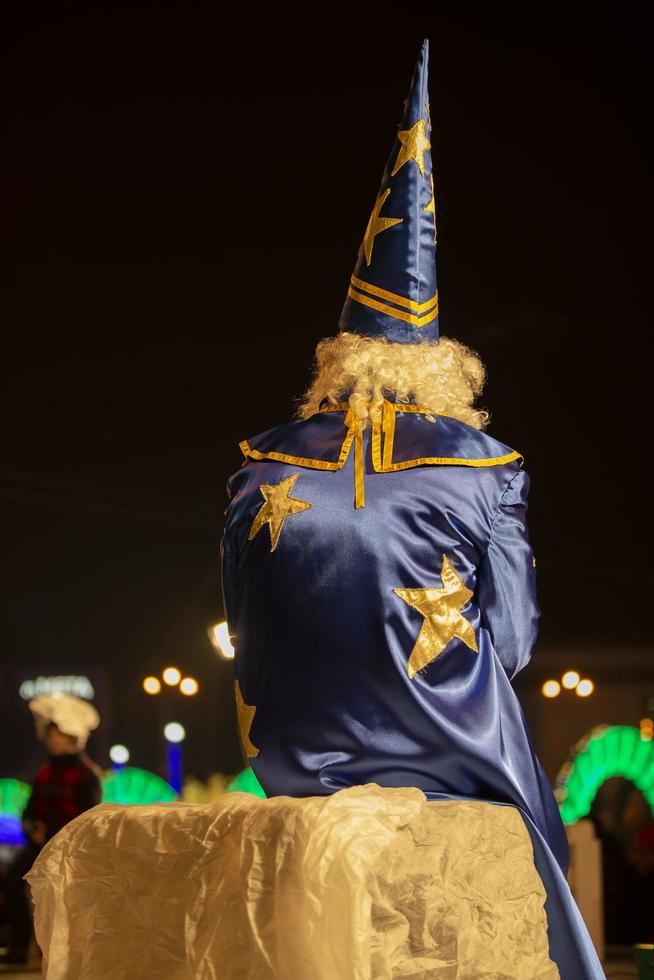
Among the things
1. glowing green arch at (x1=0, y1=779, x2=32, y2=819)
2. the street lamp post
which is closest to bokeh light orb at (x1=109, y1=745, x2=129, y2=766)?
the street lamp post

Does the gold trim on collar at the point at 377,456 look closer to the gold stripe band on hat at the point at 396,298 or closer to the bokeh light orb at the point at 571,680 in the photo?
the gold stripe band on hat at the point at 396,298

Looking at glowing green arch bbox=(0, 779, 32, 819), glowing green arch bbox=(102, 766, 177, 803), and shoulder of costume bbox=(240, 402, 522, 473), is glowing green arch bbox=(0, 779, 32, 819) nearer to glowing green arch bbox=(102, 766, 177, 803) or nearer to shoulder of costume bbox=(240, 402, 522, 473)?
glowing green arch bbox=(102, 766, 177, 803)

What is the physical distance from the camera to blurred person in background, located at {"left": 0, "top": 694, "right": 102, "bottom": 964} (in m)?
6.22

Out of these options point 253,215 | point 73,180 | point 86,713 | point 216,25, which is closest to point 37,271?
point 73,180

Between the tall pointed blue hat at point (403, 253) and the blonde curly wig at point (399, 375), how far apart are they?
3 cm

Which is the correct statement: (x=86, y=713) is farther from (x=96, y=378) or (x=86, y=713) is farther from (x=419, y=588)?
(x=419, y=588)

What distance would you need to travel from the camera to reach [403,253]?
7.91ft

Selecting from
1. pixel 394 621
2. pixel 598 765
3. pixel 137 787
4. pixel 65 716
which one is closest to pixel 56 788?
pixel 65 716

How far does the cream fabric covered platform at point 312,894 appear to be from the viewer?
1789mm

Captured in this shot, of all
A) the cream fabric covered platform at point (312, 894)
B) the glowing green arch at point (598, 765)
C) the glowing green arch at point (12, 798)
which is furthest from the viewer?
the glowing green arch at point (12, 798)

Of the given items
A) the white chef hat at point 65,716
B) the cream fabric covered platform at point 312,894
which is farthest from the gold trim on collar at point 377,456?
the white chef hat at point 65,716

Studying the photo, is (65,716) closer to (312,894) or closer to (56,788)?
(56,788)

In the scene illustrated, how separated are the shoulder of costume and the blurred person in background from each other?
4368mm

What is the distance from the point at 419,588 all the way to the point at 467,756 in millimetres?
290
